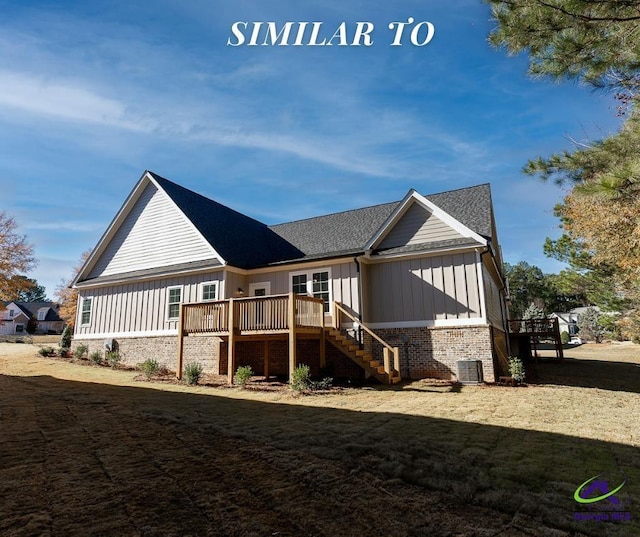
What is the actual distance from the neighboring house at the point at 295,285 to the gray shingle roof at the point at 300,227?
8cm

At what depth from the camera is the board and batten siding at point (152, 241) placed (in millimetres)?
16453

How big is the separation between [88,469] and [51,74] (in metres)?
10.3

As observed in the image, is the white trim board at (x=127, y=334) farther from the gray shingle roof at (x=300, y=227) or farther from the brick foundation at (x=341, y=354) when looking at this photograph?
the gray shingle roof at (x=300, y=227)

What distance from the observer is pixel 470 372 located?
1145 centimetres

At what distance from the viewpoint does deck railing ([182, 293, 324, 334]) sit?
1175 centimetres

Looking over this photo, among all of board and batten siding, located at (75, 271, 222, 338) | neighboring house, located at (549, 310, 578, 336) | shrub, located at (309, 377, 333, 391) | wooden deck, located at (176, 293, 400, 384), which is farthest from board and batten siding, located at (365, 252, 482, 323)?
neighboring house, located at (549, 310, 578, 336)

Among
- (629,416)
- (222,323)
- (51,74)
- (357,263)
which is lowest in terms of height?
(629,416)


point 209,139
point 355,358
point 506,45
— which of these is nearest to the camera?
point 506,45

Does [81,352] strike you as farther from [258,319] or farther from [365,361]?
[365,361]

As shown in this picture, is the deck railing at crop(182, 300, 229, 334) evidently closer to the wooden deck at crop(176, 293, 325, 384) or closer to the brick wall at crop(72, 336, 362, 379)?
the wooden deck at crop(176, 293, 325, 384)

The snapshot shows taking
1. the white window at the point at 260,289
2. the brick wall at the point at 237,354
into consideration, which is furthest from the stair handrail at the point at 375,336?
the white window at the point at 260,289

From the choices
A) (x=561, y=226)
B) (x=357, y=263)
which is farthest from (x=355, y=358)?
(x=561, y=226)

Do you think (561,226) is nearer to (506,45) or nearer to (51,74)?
(506,45)

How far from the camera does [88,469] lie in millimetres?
4141
